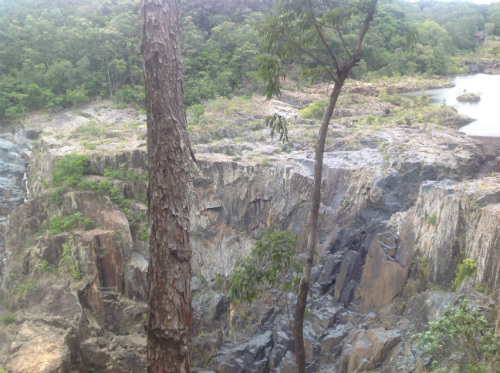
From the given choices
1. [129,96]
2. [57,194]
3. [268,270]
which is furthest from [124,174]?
[268,270]

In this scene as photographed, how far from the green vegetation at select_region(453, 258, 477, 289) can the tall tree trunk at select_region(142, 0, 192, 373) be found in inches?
282

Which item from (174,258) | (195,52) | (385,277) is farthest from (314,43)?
(195,52)

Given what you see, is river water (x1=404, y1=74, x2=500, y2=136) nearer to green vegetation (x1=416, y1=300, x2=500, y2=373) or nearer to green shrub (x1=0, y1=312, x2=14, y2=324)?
green vegetation (x1=416, y1=300, x2=500, y2=373)

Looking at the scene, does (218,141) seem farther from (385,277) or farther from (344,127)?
(385,277)

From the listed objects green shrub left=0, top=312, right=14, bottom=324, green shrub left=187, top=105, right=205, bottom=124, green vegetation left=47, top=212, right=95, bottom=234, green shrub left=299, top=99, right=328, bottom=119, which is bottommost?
green shrub left=0, top=312, right=14, bottom=324

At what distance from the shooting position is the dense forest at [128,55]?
65.5 ft

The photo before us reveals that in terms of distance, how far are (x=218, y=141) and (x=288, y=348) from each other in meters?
8.30

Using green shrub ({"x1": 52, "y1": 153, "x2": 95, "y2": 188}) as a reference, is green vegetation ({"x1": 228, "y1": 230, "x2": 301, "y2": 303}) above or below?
above

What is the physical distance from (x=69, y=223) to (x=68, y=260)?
1.24 m

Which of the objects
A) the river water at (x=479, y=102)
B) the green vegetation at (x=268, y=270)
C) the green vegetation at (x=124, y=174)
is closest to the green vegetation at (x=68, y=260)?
the green vegetation at (x=124, y=174)

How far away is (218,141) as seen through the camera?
15414 millimetres

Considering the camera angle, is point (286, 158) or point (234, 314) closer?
point (234, 314)

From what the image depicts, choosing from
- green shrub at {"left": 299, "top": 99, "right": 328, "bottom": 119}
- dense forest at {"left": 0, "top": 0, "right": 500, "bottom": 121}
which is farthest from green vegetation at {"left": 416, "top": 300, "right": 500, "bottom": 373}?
dense forest at {"left": 0, "top": 0, "right": 500, "bottom": 121}

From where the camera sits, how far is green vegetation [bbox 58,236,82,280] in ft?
39.5
